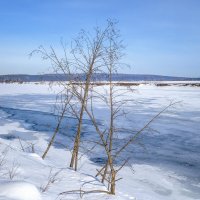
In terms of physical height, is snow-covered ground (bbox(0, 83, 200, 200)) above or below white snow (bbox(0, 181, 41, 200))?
below

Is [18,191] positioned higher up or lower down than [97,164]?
higher up

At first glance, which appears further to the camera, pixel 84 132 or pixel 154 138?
pixel 84 132

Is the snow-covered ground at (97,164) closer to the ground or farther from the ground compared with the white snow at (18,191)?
closer to the ground

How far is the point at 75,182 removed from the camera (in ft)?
15.9

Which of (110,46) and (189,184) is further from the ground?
(110,46)

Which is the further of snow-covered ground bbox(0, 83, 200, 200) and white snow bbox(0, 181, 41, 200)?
snow-covered ground bbox(0, 83, 200, 200)

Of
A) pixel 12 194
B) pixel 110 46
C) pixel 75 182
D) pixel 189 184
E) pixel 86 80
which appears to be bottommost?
pixel 189 184

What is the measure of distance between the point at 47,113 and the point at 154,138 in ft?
26.4

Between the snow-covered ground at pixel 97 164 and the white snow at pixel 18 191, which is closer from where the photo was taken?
the white snow at pixel 18 191

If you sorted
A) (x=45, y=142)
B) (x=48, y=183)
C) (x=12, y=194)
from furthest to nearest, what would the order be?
(x=45, y=142), (x=48, y=183), (x=12, y=194)

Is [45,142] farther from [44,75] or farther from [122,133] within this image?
[44,75]

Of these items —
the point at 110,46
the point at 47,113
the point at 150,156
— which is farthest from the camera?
the point at 47,113

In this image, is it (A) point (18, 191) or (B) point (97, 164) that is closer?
(A) point (18, 191)

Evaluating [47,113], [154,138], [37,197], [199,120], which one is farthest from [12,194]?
[47,113]
